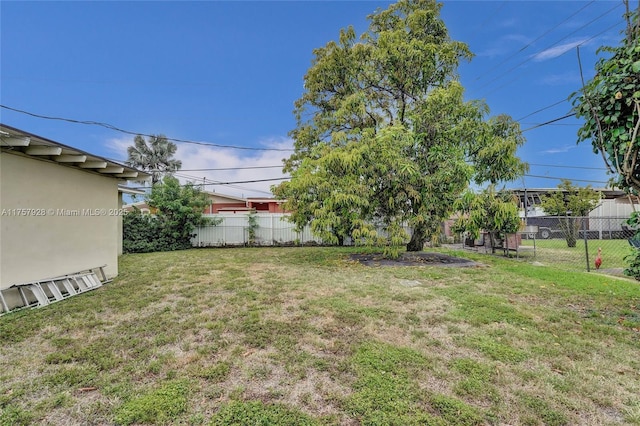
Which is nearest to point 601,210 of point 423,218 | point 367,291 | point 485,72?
point 485,72

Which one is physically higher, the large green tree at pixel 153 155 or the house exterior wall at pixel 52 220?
the large green tree at pixel 153 155

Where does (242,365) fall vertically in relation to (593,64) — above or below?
below

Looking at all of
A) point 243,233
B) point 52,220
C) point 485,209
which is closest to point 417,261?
point 485,209

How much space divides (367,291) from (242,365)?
3042 mm

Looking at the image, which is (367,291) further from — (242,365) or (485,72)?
(485,72)

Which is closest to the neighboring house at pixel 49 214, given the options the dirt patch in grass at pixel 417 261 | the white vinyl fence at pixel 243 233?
the dirt patch in grass at pixel 417 261

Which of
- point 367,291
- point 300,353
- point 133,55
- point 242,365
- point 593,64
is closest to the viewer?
point 242,365

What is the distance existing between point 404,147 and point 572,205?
11150 millimetres

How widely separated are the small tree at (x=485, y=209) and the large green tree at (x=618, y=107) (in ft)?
15.9

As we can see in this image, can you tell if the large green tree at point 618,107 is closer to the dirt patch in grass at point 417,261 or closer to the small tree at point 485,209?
the small tree at point 485,209

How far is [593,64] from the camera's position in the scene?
3336mm

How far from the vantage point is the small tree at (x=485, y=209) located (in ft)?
26.3

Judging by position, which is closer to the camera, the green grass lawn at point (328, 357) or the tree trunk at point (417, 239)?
the green grass lawn at point (328, 357)

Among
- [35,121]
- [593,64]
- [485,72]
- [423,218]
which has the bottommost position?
[423,218]
